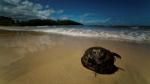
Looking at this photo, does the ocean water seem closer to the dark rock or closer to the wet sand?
the wet sand

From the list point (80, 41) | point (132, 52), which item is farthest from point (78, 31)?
point (132, 52)

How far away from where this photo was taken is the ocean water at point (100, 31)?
91.2 inches

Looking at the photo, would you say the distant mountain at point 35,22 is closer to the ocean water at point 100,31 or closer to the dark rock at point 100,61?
the ocean water at point 100,31

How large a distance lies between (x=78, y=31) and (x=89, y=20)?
0.26 meters

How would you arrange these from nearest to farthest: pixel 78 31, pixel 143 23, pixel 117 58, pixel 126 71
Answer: pixel 126 71 < pixel 117 58 < pixel 143 23 < pixel 78 31

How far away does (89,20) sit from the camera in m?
2.24

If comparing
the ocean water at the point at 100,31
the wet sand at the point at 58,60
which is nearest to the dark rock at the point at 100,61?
the wet sand at the point at 58,60

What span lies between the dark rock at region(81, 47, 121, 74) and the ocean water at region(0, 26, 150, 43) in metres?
0.46

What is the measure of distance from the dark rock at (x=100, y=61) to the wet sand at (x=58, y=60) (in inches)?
2.2

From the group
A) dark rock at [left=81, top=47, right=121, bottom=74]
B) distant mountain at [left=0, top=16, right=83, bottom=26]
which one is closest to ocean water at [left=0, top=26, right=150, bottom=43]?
distant mountain at [left=0, top=16, right=83, bottom=26]

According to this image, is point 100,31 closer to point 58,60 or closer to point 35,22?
point 58,60

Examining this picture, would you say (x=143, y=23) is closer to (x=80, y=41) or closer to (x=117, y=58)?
(x=117, y=58)

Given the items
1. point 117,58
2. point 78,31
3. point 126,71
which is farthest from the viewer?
point 78,31

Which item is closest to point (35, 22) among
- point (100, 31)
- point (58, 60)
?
point (58, 60)
